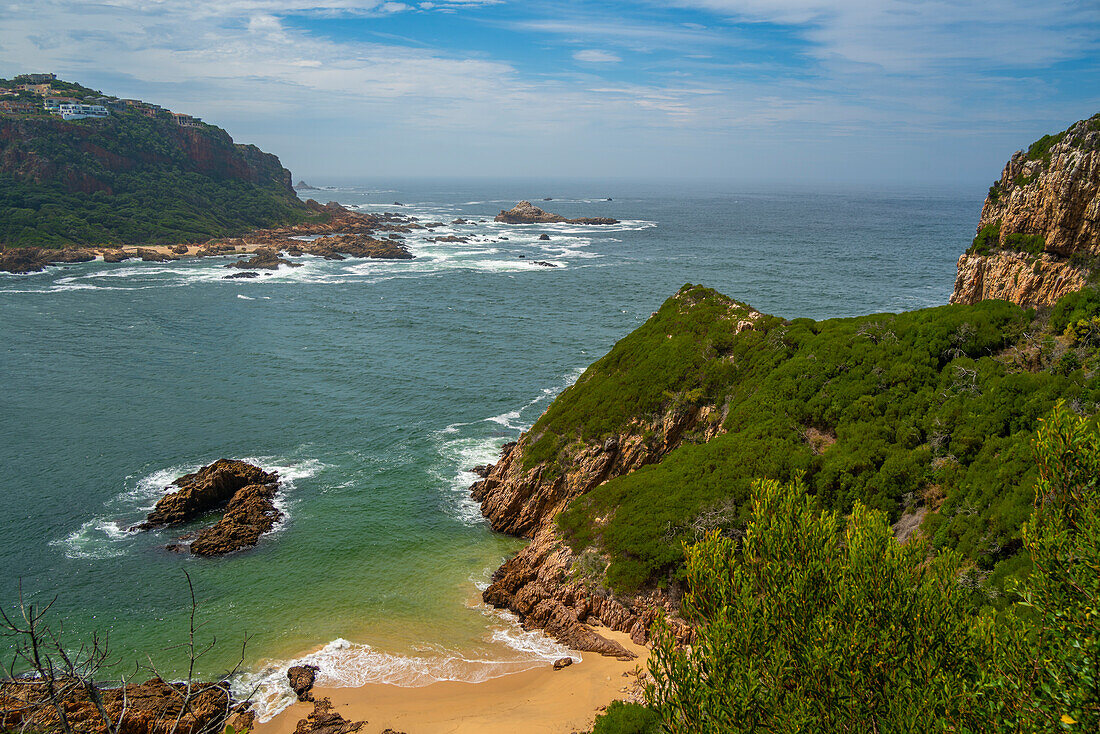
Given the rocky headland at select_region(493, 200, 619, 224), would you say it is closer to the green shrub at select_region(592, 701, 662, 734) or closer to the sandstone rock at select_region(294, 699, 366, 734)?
the sandstone rock at select_region(294, 699, 366, 734)

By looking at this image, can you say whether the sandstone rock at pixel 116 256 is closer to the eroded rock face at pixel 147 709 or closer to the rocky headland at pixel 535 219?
the rocky headland at pixel 535 219

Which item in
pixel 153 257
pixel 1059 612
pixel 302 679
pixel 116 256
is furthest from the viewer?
pixel 153 257

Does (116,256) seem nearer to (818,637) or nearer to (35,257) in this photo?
(35,257)

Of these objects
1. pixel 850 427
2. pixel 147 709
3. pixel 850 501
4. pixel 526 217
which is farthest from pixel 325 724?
pixel 526 217

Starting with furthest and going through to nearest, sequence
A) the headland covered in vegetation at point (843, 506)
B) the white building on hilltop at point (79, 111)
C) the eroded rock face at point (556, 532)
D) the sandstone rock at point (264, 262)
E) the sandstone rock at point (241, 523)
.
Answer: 1. the white building on hilltop at point (79, 111)
2. the sandstone rock at point (264, 262)
3. the sandstone rock at point (241, 523)
4. the eroded rock face at point (556, 532)
5. the headland covered in vegetation at point (843, 506)

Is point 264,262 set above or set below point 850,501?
above

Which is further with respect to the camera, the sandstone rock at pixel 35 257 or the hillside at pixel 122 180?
the hillside at pixel 122 180

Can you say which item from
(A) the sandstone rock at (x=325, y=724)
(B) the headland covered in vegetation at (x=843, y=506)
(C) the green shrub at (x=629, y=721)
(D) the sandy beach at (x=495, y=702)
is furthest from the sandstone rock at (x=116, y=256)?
(C) the green shrub at (x=629, y=721)

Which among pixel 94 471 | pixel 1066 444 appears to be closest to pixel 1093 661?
pixel 1066 444
